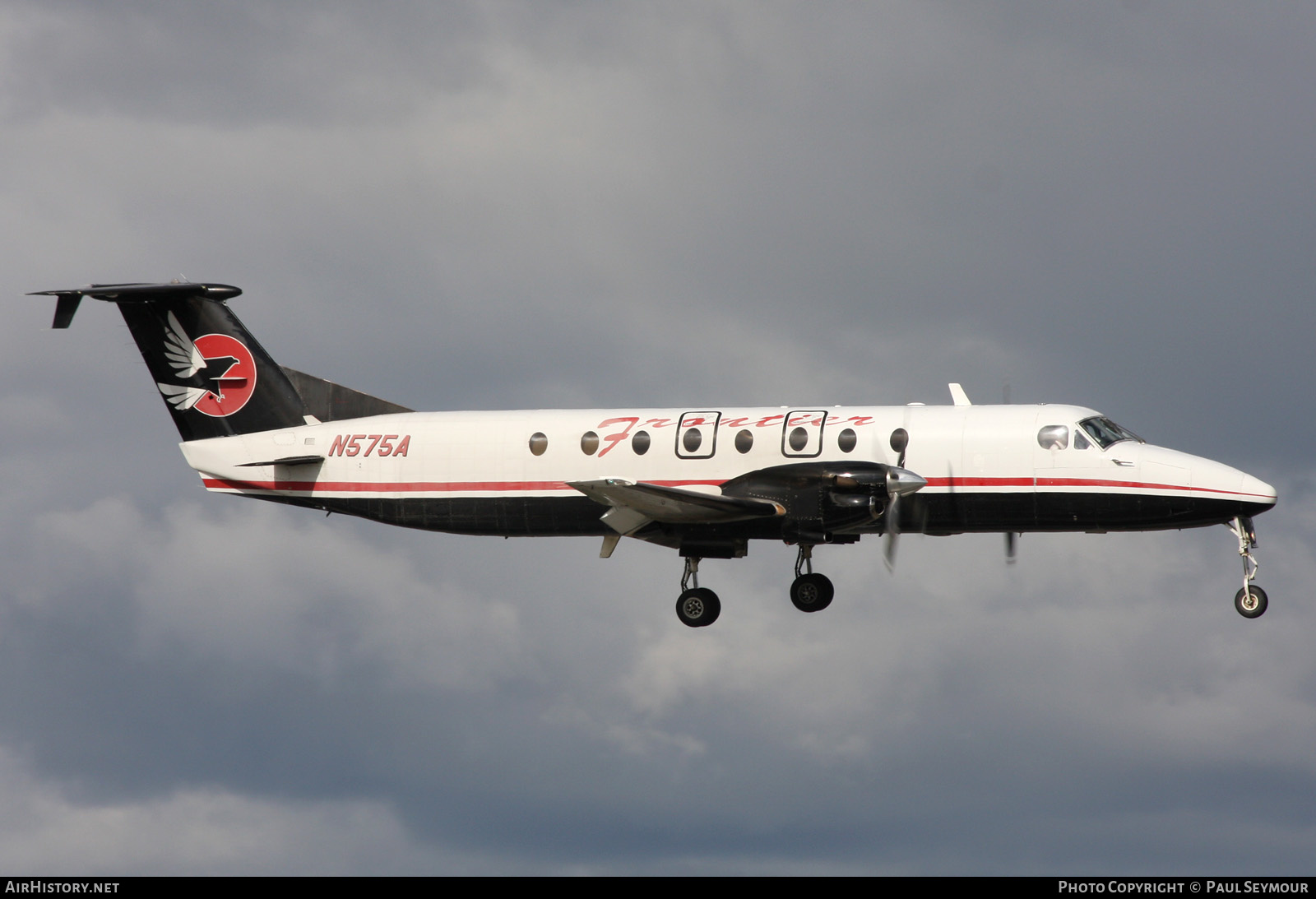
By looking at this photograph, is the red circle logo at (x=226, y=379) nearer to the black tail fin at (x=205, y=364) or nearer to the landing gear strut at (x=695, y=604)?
the black tail fin at (x=205, y=364)

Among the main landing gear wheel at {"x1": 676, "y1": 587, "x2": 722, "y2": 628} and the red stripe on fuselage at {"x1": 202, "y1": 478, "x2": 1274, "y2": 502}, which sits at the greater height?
the red stripe on fuselage at {"x1": 202, "y1": 478, "x2": 1274, "y2": 502}

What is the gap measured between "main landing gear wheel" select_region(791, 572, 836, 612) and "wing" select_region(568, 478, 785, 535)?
6.22 feet

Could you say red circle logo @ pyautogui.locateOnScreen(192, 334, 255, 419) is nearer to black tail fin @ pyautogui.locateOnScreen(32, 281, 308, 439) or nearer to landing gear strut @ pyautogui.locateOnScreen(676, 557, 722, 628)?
black tail fin @ pyautogui.locateOnScreen(32, 281, 308, 439)

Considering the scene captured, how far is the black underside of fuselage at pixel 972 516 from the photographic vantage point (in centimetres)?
2689

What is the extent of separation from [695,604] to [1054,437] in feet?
24.1

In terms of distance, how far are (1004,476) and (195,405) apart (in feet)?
54.3

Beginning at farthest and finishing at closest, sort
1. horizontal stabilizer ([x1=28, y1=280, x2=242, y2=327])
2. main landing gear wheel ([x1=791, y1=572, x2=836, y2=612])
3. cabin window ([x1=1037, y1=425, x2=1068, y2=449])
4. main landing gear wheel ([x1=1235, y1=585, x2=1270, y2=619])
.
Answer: horizontal stabilizer ([x1=28, y1=280, x2=242, y2=327])
main landing gear wheel ([x1=791, y1=572, x2=836, y2=612])
cabin window ([x1=1037, y1=425, x2=1068, y2=449])
main landing gear wheel ([x1=1235, y1=585, x2=1270, y2=619])

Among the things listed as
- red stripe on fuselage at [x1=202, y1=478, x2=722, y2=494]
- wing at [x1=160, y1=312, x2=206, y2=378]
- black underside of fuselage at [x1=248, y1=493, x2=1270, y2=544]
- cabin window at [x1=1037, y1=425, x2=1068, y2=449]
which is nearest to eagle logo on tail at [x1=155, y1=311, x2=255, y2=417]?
wing at [x1=160, y1=312, x2=206, y2=378]

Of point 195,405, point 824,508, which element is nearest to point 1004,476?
point 824,508

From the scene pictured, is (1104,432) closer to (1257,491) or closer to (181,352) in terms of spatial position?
(1257,491)

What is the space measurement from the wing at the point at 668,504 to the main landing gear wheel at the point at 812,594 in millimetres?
1896

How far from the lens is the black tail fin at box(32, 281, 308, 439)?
31.8m

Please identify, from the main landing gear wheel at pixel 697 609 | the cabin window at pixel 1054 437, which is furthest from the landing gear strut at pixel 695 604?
the cabin window at pixel 1054 437
